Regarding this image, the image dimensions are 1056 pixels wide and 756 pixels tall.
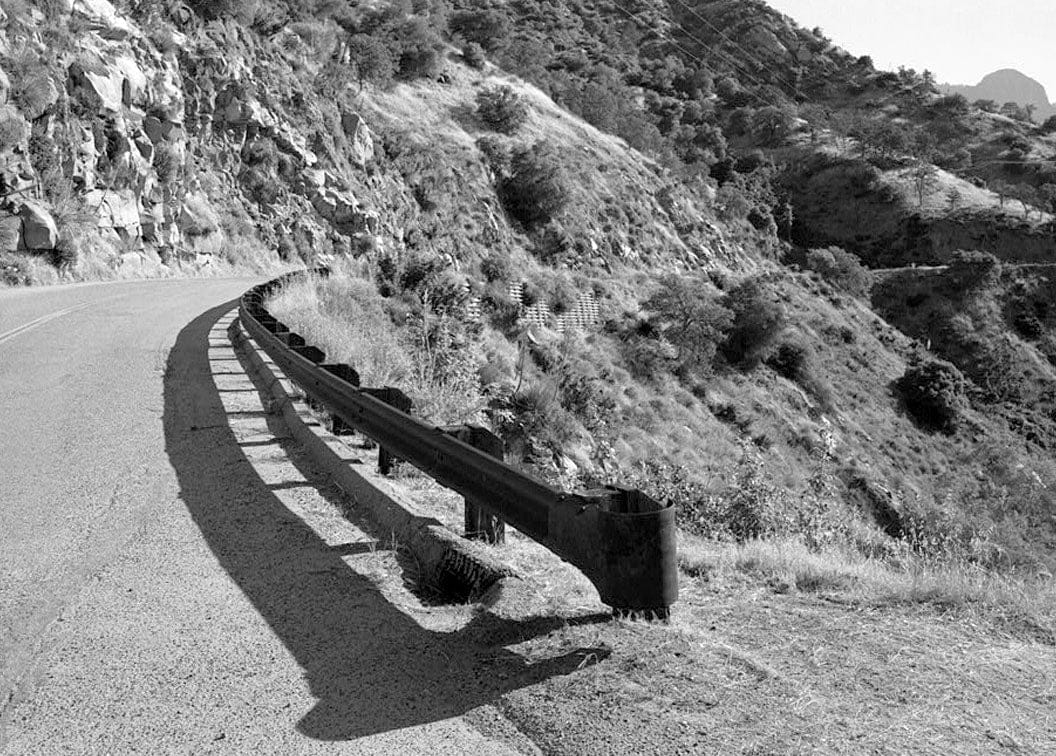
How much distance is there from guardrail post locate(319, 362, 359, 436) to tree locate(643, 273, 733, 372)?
31393mm

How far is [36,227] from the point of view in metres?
22.1

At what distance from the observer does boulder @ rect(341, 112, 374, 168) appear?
143ft

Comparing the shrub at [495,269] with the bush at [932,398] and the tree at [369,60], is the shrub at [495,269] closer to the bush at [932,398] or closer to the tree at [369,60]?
the tree at [369,60]

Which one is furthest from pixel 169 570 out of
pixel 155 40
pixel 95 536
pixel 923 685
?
pixel 155 40

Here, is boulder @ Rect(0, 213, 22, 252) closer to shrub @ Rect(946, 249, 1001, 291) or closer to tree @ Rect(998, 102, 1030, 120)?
shrub @ Rect(946, 249, 1001, 291)

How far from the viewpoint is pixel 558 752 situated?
8.18ft

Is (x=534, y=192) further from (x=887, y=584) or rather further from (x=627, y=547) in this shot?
(x=627, y=547)

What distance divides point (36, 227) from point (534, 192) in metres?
31.9

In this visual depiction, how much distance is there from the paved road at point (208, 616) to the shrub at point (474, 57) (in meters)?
61.3

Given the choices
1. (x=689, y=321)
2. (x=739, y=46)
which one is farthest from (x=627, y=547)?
(x=739, y=46)

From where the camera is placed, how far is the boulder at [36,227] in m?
22.0

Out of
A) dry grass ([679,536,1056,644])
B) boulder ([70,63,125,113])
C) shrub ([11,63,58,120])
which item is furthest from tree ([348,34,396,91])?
dry grass ([679,536,1056,644])

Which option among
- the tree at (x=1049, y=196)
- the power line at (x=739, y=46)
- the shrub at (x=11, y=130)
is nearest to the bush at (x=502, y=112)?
the shrub at (x=11, y=130)

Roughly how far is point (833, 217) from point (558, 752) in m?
100
